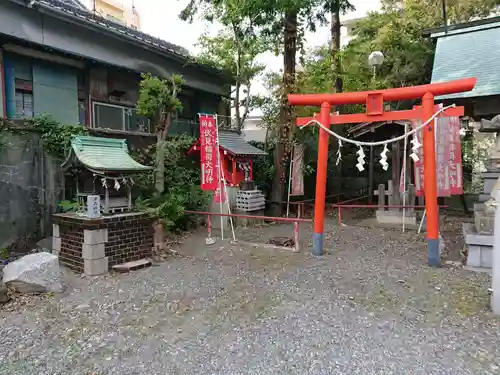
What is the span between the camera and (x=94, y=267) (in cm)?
679

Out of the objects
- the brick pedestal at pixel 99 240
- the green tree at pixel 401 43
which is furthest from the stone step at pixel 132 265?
the green tree at pixel 401 43

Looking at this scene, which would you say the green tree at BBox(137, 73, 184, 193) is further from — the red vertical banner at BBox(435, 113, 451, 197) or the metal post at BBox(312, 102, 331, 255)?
the red vertical banner at BBox(435, 113, 451, 197)

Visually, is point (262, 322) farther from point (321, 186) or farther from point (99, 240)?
point (321, 186)

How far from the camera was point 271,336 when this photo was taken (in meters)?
4.32

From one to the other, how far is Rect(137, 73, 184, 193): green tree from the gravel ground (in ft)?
10.9

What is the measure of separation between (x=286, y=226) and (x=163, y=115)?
17.8 feet

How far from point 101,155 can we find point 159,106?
2.57 meters

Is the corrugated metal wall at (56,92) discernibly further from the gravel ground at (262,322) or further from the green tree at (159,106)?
the gravel ground at (262,322)

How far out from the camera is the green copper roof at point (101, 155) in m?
7.07

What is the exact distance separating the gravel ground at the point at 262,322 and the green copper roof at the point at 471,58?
17.7 feet

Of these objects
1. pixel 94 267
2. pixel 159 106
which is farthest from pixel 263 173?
pixel 94 267

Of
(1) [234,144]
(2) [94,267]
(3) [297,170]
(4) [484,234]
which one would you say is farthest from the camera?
(3) [297,170]

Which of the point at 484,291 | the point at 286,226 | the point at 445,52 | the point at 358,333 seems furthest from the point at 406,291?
the point at 445,52

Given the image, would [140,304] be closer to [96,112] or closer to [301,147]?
[96,112]
